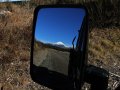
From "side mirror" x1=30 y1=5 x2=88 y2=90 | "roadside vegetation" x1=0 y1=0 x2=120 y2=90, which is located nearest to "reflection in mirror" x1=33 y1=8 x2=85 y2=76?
"side mirror" x1=30 y1=5 x2=88 y2=90

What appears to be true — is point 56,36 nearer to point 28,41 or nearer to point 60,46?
point 60,46

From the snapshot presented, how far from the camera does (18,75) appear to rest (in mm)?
6633

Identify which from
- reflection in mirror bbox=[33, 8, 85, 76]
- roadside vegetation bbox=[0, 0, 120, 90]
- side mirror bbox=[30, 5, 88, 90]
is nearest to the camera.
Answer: side mirror bbox=[30, 5, 88, 90]

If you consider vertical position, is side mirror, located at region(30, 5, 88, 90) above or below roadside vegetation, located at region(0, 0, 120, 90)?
above

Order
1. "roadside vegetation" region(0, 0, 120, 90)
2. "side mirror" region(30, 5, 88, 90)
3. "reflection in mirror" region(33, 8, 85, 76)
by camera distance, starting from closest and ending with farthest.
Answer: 1. "side mirror" region(30, 5, 88, 90)
2. "reflection in mirror" region(33, 8, 85, 76)
3. "roadside vegetation" region(0, 0, 120, 90)

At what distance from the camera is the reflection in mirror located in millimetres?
1830

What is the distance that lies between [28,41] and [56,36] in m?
6.98

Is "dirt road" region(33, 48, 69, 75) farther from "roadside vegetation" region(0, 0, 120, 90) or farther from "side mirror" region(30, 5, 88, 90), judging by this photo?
"roadside vegetation" region(0, 0, 120, 90)

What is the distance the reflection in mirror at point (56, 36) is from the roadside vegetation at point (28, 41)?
2.76m

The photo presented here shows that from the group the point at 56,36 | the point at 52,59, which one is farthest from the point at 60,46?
the point at 52,59

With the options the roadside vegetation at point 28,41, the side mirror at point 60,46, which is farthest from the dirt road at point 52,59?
the roadside vegetation at point 28,41

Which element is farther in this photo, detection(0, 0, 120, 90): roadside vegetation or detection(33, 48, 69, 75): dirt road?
detection(0, 0, 120, 90): roadside vegetation

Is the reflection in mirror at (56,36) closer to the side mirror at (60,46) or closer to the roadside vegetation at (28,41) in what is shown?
the side mirror at (60,46)

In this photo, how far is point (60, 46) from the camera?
1896 mm
